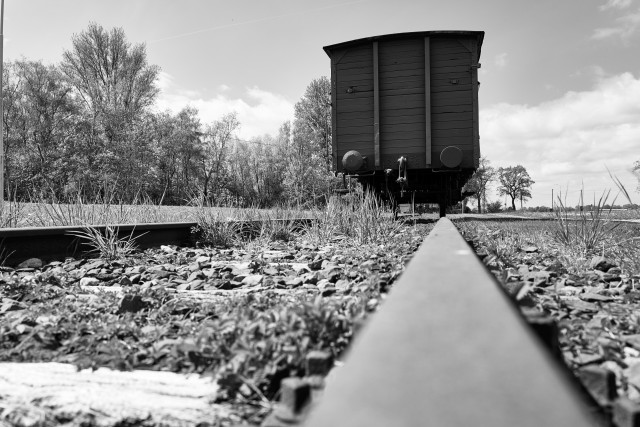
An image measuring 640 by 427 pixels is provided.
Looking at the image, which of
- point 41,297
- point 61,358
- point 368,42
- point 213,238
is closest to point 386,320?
point 61,358

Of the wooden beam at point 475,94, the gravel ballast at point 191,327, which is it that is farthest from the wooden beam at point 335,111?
the gravel ballast at point 191,327

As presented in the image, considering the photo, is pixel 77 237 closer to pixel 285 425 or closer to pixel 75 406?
pixel 75 406

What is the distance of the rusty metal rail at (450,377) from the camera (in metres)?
0.37

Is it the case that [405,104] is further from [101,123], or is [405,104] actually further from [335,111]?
[101,123]

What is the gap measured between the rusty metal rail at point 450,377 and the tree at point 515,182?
94.1 m

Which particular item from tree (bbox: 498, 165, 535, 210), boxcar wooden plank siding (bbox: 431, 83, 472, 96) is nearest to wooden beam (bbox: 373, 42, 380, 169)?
boxcar wooden plank siding (bbox: 431, 83, 472, 96)

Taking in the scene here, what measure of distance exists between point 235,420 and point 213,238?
168 inches

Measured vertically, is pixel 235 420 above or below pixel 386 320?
below

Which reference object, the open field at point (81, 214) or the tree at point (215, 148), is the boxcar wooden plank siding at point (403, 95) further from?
the tree at point (215, 148)

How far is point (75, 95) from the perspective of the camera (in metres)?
28.8

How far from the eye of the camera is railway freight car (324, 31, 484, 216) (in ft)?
27.8

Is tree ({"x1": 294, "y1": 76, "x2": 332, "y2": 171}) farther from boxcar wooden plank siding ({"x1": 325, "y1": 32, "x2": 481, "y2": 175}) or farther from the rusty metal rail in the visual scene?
the rusty metal rail

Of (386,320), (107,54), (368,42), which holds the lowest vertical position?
(386,320)

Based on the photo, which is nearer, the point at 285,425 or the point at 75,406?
the point at 285,425
